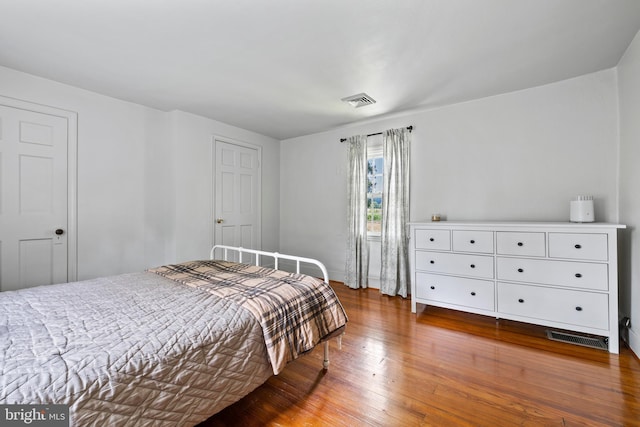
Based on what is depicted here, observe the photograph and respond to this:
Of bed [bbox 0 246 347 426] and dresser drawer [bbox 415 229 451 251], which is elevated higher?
dresser drawer [bbox 415 229 451 251]

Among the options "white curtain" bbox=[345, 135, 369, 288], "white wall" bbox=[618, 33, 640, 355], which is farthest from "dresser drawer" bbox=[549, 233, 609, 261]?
"white curtain" bbox=[345, 135, 369, 288]

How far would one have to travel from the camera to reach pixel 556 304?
7.45 ft

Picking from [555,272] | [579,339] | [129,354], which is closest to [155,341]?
[129,354]

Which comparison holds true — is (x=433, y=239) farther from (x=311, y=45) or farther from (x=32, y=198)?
(x=32, y=198)

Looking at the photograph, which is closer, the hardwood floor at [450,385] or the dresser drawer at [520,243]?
the hardwood floor at [450,385]

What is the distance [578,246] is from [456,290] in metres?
1.03

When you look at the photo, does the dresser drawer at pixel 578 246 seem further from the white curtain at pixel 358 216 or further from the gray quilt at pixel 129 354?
the gray quilt at pixel 129 354

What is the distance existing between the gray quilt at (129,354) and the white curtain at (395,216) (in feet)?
8.04

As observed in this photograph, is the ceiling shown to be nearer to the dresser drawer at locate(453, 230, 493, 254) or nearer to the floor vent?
the dresser drawer at locate(453, 230, 493, 254)

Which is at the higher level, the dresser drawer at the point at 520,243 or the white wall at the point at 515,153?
the white wall at the point at 515,153

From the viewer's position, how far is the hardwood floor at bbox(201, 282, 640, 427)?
146 centimetres

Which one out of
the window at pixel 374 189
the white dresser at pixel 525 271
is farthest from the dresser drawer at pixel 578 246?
the window at pixel 374 189

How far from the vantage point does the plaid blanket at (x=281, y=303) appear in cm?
143

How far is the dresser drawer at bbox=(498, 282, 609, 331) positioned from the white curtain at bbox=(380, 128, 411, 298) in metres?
1.17
